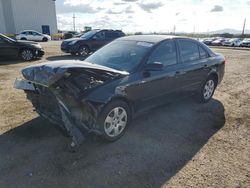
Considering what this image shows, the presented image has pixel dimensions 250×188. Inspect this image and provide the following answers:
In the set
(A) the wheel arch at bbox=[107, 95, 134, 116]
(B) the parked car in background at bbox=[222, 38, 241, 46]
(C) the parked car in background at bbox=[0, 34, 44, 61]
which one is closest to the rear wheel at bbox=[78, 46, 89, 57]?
(C) the parked car in background at bbox=[0, 34, 44, 61]

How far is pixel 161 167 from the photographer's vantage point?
3150mm

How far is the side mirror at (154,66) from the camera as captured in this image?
382cm

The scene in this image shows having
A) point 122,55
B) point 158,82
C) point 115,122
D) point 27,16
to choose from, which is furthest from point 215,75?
point 27,16

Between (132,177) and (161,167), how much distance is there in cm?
47

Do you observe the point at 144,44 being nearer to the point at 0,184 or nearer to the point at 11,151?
the point at 11,151

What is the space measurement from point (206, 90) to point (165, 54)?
188cm

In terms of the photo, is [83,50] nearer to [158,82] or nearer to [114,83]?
[158,82]

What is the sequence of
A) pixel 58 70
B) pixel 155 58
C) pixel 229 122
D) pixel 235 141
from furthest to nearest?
pixel 229 122 < pixel 155 58 < pixel 235 141 < pixel 58 70

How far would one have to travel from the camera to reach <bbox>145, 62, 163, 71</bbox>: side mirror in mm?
3820

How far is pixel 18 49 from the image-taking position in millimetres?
11398

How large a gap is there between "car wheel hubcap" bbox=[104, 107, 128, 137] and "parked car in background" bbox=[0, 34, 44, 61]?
9.53m

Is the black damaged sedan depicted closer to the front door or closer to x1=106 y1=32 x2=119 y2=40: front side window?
the front door

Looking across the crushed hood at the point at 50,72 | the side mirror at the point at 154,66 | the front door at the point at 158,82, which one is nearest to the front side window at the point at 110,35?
the front door at the point at 158,82

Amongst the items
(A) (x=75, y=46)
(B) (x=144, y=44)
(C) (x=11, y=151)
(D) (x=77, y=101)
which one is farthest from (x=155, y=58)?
(A) (x=75, y=46)
